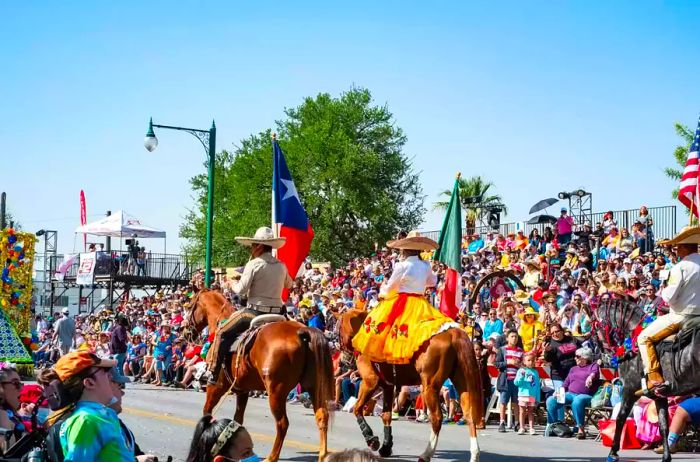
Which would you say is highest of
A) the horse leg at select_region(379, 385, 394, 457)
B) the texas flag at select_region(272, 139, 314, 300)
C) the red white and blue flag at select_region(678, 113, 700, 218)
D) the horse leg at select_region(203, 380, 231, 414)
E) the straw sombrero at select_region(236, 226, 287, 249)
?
the red white and blue flag at select_region(678, 113, 700, 218)

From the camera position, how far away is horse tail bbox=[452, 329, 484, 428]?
11359 millimetres

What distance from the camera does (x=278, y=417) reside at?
11.1 m

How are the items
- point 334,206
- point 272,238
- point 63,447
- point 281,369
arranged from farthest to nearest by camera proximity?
point 334,206
point 272,238
point 281,369
point 63,447

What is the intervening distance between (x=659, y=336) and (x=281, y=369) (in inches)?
176

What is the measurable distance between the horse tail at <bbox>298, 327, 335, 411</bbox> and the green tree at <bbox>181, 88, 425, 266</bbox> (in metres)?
45.3

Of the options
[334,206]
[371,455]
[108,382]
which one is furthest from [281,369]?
[334,206]

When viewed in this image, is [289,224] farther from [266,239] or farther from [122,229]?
[122,229]

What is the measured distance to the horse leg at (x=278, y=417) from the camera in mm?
10945

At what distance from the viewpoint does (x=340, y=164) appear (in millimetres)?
57406

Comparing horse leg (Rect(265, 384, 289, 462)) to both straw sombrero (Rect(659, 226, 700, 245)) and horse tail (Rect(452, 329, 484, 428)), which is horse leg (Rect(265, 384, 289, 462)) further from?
straw sombrero (Rect(659, 226, 700, 245))

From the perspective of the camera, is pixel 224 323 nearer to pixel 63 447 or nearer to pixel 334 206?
pixel 63 447

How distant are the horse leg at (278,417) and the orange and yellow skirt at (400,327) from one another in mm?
1536

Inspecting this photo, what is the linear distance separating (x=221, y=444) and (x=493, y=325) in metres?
15.3

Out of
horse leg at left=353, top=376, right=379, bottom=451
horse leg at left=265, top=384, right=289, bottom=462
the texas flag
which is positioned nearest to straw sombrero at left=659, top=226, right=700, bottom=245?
horse leg at left=353, top=376, right=379, bottom=451
